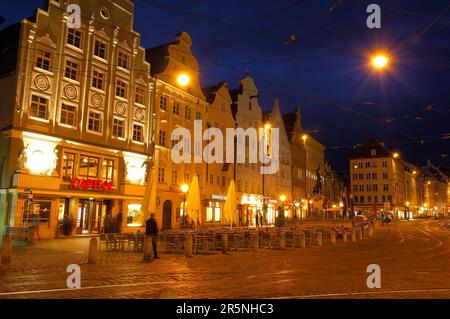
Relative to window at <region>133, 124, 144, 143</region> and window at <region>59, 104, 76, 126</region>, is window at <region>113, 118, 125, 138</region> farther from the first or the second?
window at <region>59, 104, 76, 126</region>

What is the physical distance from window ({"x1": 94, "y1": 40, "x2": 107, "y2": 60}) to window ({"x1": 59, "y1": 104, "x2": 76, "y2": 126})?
193 inches

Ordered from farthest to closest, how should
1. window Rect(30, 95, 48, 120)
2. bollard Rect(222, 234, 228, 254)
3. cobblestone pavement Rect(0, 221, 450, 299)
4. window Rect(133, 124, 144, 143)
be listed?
window Rect(133, 124, 144, 143) < window Rect(30, 95, 48, 120) < bollard Rect(222, 234, 228, 254) < cobblestone pavement Rect(0, 221, 450, 299)

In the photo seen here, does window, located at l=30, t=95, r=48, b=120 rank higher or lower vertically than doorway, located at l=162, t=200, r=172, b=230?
higher

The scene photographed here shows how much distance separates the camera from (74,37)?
28859 mm

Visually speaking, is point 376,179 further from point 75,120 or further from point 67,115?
point 67,115

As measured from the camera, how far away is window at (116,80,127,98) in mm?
32031

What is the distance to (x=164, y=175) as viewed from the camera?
36.2 m

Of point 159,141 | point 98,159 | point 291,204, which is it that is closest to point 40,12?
point 98,159

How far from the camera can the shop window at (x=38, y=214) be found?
2484 centimetres

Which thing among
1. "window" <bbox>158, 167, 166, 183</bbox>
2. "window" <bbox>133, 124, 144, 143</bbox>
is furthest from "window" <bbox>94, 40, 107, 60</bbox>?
"window" <bbox>158, 167, 166, 183</bbox>

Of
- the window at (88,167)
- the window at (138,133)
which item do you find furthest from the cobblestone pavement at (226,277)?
the window at (138,133)

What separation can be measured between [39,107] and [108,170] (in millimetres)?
6813

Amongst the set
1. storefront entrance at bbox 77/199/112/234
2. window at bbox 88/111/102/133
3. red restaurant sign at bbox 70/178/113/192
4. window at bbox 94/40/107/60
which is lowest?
storefront entrance at bbox 77/199/112/234
